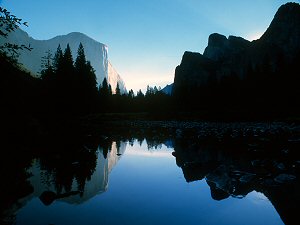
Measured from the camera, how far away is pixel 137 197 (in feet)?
19.3

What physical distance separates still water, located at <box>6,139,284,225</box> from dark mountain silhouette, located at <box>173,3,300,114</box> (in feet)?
180

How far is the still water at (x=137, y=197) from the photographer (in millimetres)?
4580

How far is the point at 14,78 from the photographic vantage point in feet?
28.0

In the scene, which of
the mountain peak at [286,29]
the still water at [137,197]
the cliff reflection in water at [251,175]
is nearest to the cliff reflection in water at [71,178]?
the still water at [137,197]

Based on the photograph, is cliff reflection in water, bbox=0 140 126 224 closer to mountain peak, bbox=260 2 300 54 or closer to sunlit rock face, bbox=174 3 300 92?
sunlit rock face, bbox=174 3 300 92

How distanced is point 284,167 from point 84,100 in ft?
158

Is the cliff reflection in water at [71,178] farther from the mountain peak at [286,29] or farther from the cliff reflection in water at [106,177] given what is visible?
the mountain peak at [286,29]

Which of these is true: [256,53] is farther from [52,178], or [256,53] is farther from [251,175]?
[52,178]

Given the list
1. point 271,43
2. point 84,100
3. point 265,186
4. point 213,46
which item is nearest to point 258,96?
point 84,100

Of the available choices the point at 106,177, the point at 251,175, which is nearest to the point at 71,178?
the point at 106,177

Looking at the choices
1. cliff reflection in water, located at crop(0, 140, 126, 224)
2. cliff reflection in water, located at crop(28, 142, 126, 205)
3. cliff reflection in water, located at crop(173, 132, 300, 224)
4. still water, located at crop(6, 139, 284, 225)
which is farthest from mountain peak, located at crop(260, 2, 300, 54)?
cliff reflection in water, located at crop(28, 142, 126, 205)

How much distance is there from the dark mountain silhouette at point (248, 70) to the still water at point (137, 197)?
2166 inches

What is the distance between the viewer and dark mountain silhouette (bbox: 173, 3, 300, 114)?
6012 centimetres

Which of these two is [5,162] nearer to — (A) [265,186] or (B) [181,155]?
(B) [181,155]
